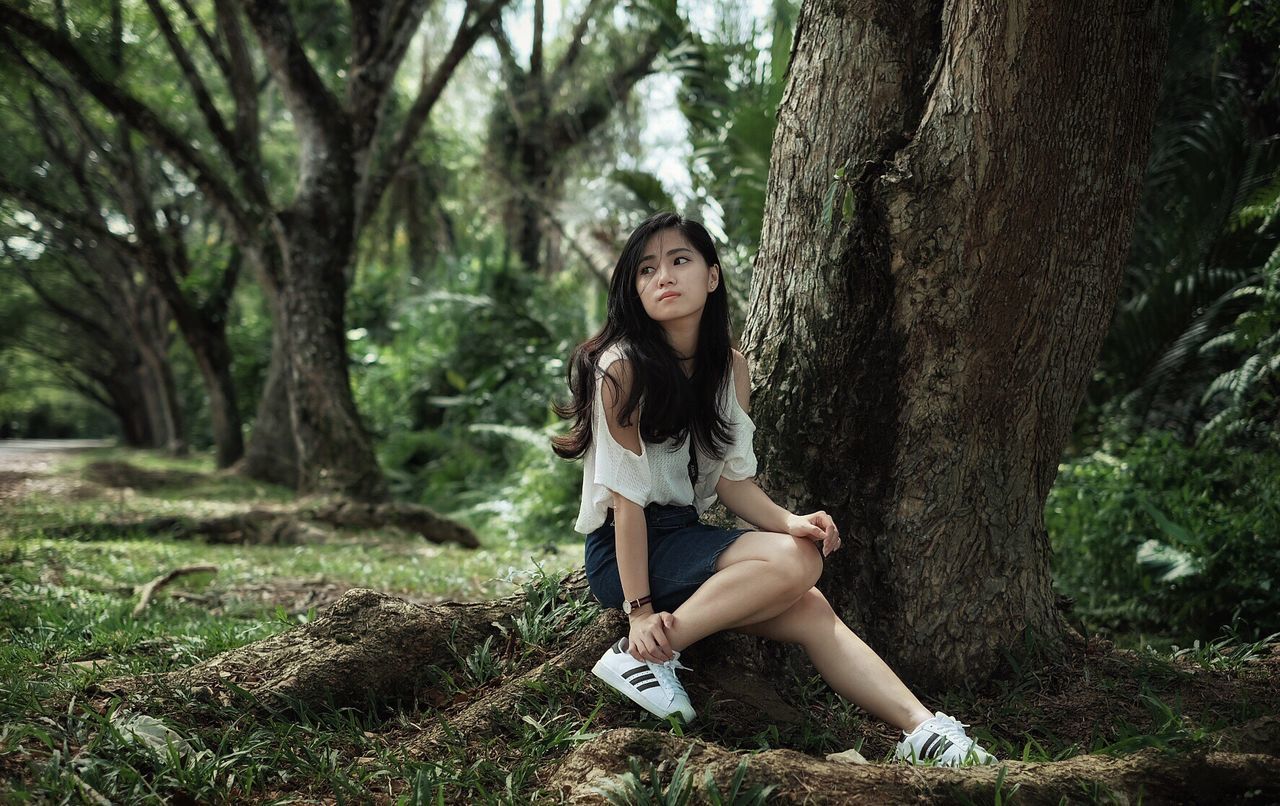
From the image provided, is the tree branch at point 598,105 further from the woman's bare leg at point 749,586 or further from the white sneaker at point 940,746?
the white sneaker at point 940,746

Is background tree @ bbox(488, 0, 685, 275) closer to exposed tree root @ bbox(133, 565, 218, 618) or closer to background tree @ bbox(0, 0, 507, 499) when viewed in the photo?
background tree @ bbox(0, 0, 507, 499)

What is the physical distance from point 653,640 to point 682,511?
0.45 metres

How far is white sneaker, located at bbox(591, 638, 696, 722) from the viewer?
8.54 feet

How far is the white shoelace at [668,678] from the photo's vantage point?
2.63m

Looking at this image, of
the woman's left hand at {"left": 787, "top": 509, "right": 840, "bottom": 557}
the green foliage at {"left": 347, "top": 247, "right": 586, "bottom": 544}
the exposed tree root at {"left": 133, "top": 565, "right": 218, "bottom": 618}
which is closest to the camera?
the woman's left hand at {"left": 787, "top": 509, "right": 840, "bottom": 557}

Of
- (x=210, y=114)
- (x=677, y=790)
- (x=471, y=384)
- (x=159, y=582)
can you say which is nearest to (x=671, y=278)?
(x=677, y=790)

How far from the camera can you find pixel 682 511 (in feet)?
9.69

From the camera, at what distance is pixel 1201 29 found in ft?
23.3

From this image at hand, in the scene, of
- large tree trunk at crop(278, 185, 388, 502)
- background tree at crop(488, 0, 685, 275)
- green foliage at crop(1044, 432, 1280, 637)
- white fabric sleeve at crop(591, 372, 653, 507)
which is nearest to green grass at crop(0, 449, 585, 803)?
white fabric sleeve at crop(591, 372, 653, 507)

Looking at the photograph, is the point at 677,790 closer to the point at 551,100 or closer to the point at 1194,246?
the point at 1194,246

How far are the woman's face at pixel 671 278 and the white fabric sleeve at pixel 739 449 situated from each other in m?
0.34

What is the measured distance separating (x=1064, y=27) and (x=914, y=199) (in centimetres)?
65

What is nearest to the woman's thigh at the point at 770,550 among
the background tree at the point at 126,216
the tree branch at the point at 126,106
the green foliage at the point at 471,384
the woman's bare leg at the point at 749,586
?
the woman's bare leg at the point at 749,586

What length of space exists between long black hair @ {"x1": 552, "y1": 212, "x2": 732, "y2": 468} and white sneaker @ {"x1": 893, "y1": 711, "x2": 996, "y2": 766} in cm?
97
